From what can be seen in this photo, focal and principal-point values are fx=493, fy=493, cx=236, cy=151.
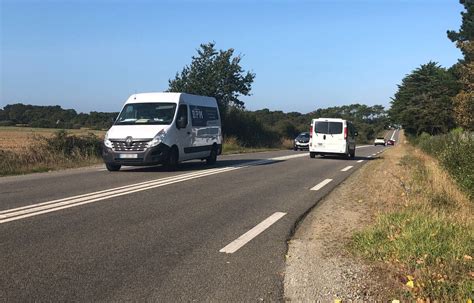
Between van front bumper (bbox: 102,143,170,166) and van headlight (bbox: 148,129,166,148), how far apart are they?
0.09m

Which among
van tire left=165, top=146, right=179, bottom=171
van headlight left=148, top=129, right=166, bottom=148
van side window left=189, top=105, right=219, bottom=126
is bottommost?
van tire left=165, top=146, right=179, bottom=171

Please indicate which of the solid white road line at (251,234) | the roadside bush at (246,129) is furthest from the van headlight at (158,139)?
the roadside bush at (246,129)

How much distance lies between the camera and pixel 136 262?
17.1 ft

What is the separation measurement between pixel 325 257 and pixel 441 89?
1985 inches

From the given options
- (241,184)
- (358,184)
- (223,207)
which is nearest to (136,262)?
(223,207)

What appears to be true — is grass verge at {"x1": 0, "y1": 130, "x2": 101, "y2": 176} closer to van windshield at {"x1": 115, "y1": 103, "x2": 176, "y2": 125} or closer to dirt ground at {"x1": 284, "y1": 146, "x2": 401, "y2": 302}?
van windshield at {"x1": 115, "y1": 103, "x2": 176, "y2": 125}

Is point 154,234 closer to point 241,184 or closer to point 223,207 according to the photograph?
point 223,207

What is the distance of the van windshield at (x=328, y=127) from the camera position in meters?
23.8

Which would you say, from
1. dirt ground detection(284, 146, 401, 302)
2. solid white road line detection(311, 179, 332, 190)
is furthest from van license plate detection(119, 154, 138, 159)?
dirt ground detection(284, 146, 401, 302)

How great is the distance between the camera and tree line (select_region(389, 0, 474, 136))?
43.3 meters

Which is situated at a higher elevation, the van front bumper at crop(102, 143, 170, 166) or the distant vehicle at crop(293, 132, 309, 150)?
the van front bumper at crop(102, 143, 170, 166)

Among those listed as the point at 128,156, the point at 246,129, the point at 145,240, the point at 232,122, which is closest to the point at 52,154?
the point at 128,156

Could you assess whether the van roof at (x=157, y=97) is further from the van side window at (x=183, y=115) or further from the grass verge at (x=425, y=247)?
the grass verge at (x=425, y=247)

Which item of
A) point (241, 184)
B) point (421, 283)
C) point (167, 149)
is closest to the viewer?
point (421, 283)
